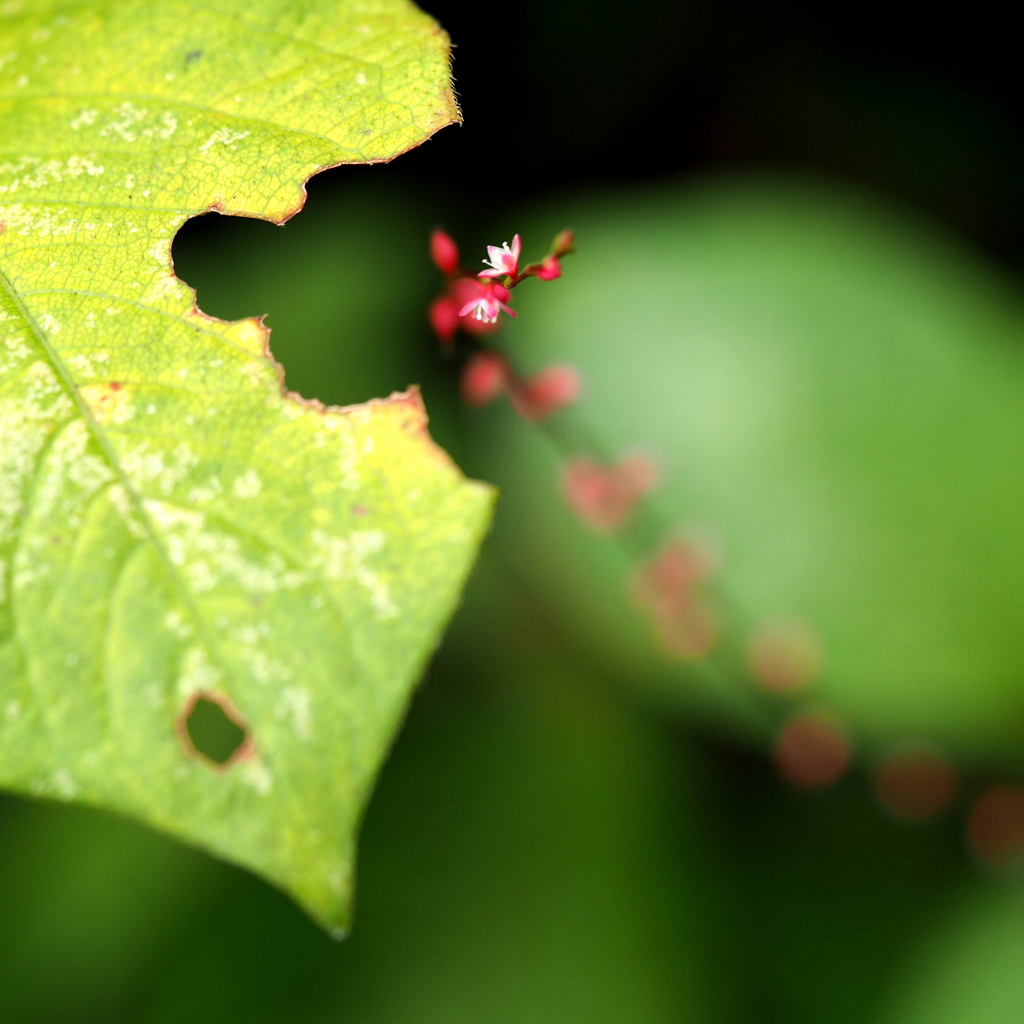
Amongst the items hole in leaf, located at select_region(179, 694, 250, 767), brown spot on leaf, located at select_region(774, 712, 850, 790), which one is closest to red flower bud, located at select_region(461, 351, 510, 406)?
hole in leaf, located at select_region(179, 694, 250, 767)

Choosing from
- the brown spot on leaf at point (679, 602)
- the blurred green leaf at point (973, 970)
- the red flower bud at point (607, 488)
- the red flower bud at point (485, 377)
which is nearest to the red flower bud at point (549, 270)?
the red flower bud at point (485, 377)

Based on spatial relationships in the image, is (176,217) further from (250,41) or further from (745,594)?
(745,594)

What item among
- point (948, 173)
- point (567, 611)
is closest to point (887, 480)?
point (567, 611)

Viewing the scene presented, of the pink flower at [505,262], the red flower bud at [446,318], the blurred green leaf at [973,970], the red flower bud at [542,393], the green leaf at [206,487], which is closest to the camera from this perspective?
the green leaf at [206,487]

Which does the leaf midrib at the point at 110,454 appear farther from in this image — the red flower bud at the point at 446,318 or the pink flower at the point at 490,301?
the red flower bud at the point at 446,318

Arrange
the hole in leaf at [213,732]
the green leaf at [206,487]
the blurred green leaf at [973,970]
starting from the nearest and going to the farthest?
the green leaf at [206,487]
the blurred green leaf at [973,970]
the hole in leaf at [213,732]

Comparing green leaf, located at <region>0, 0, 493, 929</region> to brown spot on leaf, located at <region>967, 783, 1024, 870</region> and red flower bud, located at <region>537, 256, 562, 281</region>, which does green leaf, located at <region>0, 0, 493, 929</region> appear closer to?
red flower bud, located at <region>537, 256, 562, 281</region>
